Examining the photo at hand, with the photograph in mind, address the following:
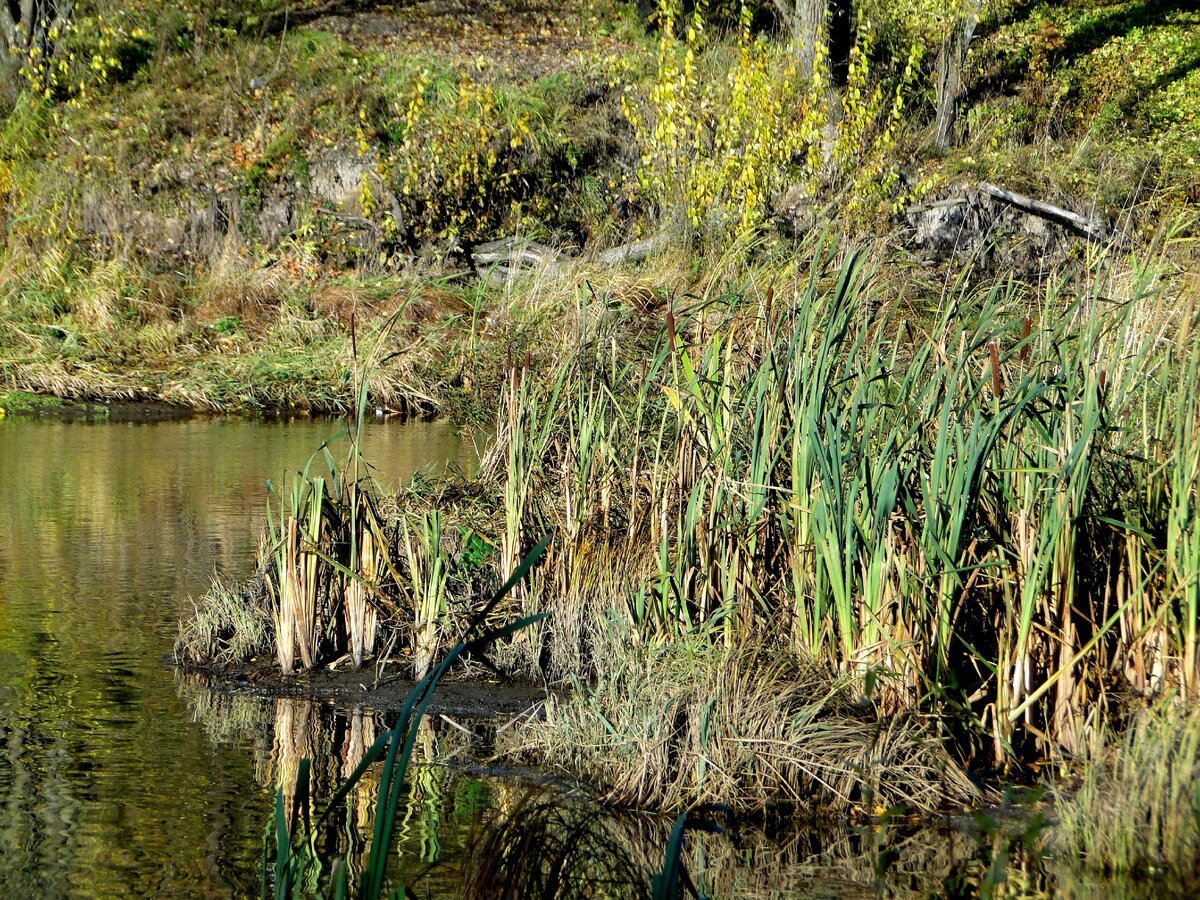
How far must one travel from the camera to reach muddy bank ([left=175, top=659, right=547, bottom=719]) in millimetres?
5883

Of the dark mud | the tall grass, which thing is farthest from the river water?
the dark mud

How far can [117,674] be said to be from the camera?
6223 millimetres

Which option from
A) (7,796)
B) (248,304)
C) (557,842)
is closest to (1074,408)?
(557,842)

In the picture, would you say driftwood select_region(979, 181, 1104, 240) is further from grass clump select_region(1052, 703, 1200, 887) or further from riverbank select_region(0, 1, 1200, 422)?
grass clump select_region(1052, 703, 1200, 887)

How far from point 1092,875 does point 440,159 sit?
17.2 meters

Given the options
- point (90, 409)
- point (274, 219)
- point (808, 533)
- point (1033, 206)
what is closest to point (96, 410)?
point (90, 409)

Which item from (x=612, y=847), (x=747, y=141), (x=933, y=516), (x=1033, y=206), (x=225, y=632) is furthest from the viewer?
(x=1033, y=206)

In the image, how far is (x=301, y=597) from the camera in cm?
616

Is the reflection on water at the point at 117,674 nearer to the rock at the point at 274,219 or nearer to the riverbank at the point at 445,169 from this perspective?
the riverbank at the point at 445,169

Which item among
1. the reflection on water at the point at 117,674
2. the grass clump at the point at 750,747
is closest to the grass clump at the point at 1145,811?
the grass clump at the point at 750,747

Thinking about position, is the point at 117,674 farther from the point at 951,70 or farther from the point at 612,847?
the point at 951,70

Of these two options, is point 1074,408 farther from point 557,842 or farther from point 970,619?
point 557,842

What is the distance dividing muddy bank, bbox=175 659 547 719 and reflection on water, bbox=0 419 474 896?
285 mm

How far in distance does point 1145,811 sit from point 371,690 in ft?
10.4
